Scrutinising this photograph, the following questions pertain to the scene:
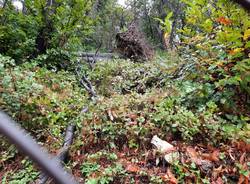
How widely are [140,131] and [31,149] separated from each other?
341cm

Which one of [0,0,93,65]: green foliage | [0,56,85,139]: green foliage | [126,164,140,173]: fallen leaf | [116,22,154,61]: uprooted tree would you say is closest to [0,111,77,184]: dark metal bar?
[126,164,140,173]: fallen leaf

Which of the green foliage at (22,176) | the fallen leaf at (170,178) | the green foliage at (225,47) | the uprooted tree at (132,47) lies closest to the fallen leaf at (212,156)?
the fallen leaf at (170,178)

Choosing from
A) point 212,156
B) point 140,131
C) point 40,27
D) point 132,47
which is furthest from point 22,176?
point 132,47

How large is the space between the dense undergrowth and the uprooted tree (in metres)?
4.97

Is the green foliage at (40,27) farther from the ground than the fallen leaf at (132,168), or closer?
farther from the ground

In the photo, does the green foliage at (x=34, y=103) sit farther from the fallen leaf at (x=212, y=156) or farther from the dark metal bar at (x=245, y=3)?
the dark metal bar at (x=245, y=3)

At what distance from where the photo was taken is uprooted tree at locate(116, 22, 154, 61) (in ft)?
33.3

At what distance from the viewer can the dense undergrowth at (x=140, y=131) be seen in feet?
10.4

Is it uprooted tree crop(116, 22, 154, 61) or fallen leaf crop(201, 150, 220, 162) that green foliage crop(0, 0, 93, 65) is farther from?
fallen leaf crop(201, 150, 220, 162)

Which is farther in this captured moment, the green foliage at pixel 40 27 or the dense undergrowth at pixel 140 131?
the green foliage at pixel 40 27

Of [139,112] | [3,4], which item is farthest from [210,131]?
[3,4]

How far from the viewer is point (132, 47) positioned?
33.7ft

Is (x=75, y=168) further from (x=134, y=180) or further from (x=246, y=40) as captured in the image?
(x=246, y=40)

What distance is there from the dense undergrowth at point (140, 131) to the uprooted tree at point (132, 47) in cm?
497
